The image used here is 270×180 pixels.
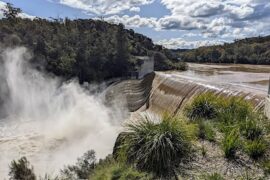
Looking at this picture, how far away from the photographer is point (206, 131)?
8289 millimetres

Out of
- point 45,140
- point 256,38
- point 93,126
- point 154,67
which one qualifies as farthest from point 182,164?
point 256,38

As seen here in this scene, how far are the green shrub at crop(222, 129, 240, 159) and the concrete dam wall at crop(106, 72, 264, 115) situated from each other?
6263 mm

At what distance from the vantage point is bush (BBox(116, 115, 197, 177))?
22.6 ft

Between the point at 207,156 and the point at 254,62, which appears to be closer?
the point at 207,156

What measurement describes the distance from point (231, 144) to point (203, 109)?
300cm

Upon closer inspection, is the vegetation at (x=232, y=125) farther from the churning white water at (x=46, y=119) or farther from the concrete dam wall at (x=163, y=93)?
the churning white water at (x=46, y=119)

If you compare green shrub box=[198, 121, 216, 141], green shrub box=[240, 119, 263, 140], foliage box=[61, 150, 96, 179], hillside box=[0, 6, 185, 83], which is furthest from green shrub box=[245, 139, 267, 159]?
hillside box=[0, 6, 185, 83]

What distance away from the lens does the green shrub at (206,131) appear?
8109 mm

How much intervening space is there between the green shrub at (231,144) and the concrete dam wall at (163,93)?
6263 mm

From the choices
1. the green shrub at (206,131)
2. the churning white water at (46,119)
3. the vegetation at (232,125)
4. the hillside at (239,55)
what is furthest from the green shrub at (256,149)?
the hillside at (239,55)

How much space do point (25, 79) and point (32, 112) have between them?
349 inches

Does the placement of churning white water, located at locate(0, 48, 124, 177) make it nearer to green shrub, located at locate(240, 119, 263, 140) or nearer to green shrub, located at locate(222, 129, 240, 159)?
green shrub, located at locate(240, 119, 263, 140)

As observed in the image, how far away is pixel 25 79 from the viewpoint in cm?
3788

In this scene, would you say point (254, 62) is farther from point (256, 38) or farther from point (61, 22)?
point (61, 22)
